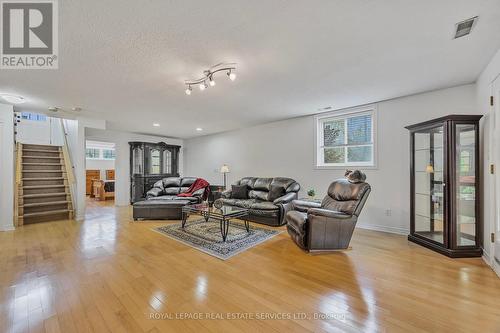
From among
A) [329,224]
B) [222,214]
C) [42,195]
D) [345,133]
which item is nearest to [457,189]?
[329,224]

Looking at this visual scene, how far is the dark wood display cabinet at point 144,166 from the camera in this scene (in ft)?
22.4

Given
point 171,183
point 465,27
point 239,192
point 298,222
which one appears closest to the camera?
point 465,27

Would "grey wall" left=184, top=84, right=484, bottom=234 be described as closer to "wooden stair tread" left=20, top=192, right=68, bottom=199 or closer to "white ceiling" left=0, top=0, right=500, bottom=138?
"white ceiling" left=0, top=0, right=500, bottom=138

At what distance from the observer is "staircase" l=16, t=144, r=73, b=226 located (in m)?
4.54

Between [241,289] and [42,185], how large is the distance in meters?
5.91

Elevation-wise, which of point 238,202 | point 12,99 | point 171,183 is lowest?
point 238,202

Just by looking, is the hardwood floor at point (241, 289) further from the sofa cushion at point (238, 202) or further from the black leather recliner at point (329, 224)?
the sofa cushion at point (238, 202)

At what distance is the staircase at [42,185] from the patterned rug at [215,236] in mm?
2787

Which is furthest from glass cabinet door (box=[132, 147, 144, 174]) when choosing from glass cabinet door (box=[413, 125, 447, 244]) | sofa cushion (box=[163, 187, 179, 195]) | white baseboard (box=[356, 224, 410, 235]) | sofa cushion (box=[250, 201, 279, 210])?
glass cabinet door (box=[413, 125, 447, 244])

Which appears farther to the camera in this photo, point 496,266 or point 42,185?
point 42,185

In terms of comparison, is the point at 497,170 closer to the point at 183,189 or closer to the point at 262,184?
the point at 262,184

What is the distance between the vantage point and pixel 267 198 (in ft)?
16.2

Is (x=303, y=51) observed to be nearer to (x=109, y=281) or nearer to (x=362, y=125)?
(x=362, y=125)

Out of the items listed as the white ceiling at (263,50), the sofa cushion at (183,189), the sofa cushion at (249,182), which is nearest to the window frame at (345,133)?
the white ceiling at (263,50)
